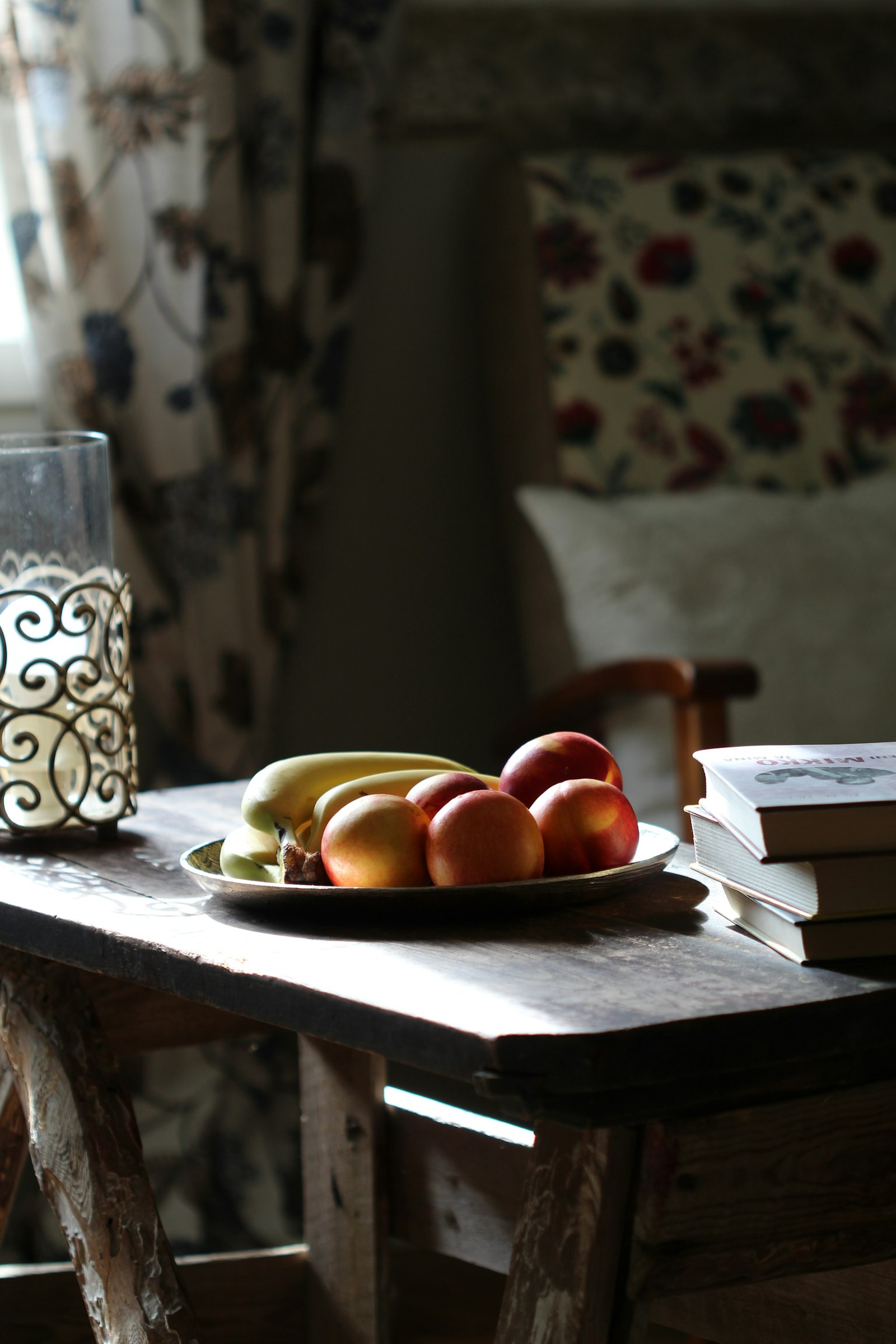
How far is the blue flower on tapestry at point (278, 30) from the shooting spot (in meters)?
1.88

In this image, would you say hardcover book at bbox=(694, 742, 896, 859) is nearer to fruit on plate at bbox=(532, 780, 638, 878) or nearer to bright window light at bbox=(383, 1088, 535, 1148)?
fruit on plate at bbox=(532, 780, 638, 878)

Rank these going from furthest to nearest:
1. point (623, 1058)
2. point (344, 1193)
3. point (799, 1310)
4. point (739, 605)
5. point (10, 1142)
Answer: point (739, 605)
point (344, 1193)
point (10, 1142)
point (799, 1310)
point (623, 1058)

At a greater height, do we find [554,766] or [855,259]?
[855,259]

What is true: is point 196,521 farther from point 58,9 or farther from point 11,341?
Answer: point 58,9

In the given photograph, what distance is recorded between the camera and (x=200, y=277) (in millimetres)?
1847

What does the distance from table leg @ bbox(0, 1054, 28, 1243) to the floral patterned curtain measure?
2.63 feet

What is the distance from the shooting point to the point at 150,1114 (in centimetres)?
181

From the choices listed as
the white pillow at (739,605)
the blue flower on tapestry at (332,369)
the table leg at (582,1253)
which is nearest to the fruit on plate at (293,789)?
the table leg at (582,1253)

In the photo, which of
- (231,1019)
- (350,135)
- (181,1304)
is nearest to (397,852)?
(181,1304)

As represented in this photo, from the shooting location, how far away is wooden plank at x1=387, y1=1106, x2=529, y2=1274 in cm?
110

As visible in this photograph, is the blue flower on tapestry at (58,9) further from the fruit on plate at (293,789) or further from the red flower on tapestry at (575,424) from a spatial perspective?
the fruit on plate at (293,789)

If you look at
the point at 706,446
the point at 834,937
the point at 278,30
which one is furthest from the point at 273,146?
the point at 834,937

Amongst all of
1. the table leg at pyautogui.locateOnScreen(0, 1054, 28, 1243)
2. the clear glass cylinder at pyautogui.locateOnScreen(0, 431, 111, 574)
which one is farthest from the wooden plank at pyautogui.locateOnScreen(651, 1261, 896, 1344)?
the clear glass cylinder at pyautogui.locateOnScreen(0, 431, 111, 574)

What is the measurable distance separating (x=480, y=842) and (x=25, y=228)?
129 cm
